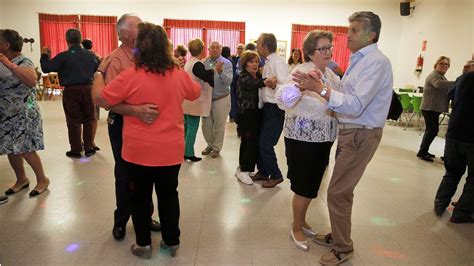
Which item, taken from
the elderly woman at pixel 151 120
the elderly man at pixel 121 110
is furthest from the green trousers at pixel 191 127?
the elderly woman at pixel 151 120

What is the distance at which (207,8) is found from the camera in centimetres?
1088

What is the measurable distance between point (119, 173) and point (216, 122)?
2338 millimetres

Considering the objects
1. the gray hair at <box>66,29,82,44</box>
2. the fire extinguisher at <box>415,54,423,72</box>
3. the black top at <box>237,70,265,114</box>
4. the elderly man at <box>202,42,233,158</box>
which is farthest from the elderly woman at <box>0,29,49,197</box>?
the fire extinguisher at <box>415,54,423,72</box>

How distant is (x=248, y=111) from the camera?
3.46 m

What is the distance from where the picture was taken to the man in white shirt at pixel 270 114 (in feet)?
10.4

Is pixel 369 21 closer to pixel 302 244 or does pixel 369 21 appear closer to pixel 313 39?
pixel 313 39

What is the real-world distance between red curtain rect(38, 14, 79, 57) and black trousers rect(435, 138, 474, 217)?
11255 mm

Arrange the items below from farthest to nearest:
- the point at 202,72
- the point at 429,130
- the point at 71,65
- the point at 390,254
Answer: the point at 429,130, the point at 71,65, the point at 202,72, the point at 390,254

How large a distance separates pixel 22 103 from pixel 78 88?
1.43 meters

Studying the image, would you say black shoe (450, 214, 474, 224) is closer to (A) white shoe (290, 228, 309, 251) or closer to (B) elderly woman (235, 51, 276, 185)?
(A) white shoe (290, 228, 309, 251)

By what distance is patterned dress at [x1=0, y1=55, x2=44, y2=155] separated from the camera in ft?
9.34

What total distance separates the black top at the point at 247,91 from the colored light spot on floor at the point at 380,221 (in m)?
1.47

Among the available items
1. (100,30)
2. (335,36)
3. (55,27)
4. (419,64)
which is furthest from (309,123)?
(55,27)

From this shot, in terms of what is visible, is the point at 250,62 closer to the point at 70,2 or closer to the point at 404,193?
the point at 404,193
